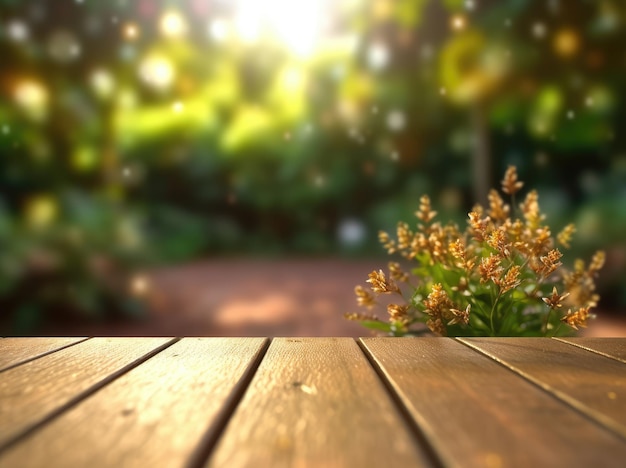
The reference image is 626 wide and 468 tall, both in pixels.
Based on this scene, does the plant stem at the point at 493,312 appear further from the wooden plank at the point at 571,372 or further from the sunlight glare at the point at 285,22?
the sunlight glare at the point at 285,22

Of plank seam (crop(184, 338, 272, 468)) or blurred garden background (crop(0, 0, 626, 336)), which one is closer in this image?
plank seam (crop(184, 338, 272, 468))

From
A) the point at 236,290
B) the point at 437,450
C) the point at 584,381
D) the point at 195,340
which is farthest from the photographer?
the point at 236,290

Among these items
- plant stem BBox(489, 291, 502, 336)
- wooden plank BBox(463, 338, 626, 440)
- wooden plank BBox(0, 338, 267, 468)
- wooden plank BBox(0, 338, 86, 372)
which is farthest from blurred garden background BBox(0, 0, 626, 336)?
wooden plank BBox(0, 338, 267, 468)

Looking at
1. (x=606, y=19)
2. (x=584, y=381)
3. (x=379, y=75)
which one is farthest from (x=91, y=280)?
(x=606, y=19)

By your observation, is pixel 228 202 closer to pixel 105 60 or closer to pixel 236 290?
pixel 236 290

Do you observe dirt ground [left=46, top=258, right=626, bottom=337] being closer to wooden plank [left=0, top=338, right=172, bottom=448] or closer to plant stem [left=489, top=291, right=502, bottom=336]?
plant stem [left=489, top=291, right=502, bottom=336]

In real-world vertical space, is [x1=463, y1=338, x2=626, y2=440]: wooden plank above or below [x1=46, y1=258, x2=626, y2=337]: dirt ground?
below
